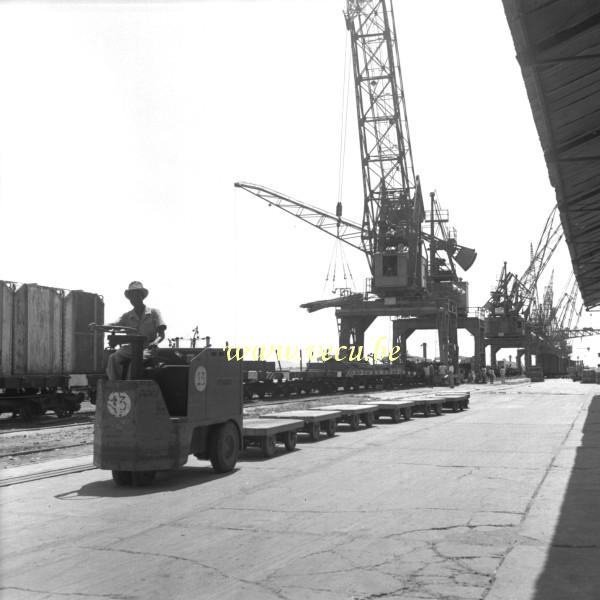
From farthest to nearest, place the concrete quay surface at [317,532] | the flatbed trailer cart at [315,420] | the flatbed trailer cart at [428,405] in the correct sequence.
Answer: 1. the flatbed trailer cart at [428,405]
2. the flatbed trailer cart at [315,420]
3. the concrete quay surface at [317,532]

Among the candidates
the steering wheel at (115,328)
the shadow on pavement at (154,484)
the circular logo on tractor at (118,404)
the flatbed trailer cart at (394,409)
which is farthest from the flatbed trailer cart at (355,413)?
the circular logo on tractor at (118,404)

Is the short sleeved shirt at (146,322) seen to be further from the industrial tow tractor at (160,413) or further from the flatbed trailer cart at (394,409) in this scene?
the flatbed trailer cart at (394,409)

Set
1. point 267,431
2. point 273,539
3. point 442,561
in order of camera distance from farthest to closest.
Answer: point 267,431, point 273,539, point 442,561

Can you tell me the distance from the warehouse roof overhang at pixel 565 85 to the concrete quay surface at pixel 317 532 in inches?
222

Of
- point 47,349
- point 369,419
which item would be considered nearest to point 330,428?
point 369,419

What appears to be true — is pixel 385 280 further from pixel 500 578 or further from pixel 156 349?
pixel 500 578

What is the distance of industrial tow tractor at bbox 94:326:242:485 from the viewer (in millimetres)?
8945

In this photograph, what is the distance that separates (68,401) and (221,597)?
18062 millimetres

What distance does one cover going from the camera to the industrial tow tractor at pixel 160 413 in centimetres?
895

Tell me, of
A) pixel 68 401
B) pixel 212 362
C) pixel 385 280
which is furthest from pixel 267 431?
pixel 385 280

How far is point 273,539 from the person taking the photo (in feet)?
21.4

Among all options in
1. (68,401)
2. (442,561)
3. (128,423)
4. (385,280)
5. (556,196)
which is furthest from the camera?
(385,280)

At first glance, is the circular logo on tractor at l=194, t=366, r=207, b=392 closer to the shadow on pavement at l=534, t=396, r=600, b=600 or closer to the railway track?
the railway track

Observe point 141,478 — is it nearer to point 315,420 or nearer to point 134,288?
point 134,288
